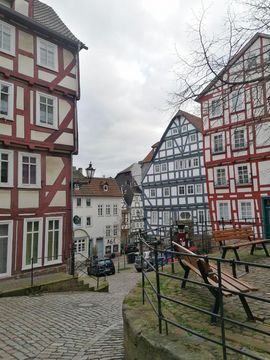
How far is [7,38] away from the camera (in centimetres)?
1357

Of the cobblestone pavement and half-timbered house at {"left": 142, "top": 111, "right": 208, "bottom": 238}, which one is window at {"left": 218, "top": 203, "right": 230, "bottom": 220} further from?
the cobblestone pavement

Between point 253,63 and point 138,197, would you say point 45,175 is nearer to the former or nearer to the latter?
point 253,63

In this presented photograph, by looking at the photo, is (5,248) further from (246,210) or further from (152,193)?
(152,193)

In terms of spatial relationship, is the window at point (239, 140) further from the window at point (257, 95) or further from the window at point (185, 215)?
the window at point (257, 95)

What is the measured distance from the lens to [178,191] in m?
34.0

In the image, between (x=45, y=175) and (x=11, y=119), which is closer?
(x=11, y=119)

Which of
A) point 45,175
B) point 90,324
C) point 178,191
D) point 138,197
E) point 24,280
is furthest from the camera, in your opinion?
point 138,197

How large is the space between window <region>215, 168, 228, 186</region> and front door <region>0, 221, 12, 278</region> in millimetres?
16597

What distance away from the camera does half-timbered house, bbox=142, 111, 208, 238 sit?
106ft

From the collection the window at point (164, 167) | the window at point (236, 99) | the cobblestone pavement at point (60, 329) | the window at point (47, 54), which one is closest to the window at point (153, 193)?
the window at point (164, 167)

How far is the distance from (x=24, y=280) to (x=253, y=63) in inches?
437

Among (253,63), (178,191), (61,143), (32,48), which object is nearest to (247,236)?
(253,63)

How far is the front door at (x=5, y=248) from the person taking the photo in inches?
497

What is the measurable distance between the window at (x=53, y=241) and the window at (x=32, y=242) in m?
0.40
